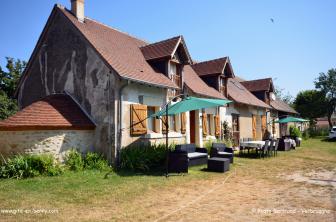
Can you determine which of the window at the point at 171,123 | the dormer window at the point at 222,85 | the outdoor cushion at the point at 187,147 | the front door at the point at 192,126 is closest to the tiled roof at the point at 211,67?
the dormer window at the point at 222,85

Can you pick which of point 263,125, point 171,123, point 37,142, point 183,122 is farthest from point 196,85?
point 263,125

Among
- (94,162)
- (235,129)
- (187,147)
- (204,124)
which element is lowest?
(94,162)

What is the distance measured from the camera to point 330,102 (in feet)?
152

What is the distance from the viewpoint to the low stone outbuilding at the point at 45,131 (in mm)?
9664

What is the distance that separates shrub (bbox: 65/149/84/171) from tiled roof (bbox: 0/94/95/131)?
39.0 inches

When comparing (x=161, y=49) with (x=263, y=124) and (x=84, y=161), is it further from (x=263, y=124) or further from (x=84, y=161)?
(x=263, y=124)

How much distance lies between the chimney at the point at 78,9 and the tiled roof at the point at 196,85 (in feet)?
21.1

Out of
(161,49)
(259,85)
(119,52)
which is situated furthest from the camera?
(259,85)

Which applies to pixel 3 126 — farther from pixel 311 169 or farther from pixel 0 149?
pixel 311 169

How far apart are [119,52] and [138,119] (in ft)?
11.7

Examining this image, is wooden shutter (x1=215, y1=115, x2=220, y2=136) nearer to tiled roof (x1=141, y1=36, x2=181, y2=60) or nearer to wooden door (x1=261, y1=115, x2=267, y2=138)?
tiled roof (x1=141, y1=36, x2=181, y2=60)

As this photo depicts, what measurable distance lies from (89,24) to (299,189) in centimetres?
1176

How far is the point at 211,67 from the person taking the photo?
19.1 metres

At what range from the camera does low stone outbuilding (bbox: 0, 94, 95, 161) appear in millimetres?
9664
